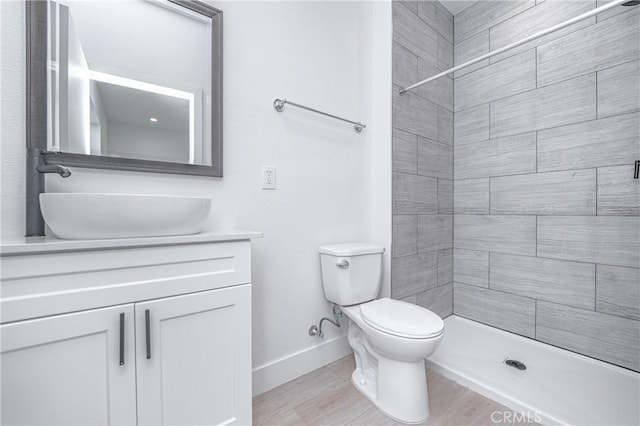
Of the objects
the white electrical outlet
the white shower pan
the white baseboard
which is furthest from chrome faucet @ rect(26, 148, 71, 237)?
the white shower pan

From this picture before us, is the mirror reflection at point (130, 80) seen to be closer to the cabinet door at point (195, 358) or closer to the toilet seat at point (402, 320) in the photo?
the cabinet door at point (195, 358)

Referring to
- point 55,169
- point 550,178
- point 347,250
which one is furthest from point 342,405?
point 550,178

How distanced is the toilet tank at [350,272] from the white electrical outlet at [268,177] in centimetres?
47

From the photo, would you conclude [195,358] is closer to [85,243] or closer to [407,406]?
[85,243]

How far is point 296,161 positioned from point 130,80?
0.81 metres

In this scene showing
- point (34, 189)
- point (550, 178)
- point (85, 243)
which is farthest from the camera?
point (550, 178)

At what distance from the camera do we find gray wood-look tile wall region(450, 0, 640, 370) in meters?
1.55

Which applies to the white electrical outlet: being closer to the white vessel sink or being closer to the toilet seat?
the white vessel sink

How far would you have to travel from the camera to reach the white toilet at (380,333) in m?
1.19

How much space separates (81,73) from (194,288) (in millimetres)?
900

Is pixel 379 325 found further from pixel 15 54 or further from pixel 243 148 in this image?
pixel 15 54

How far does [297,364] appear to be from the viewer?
1.55m

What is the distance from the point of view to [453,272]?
90.2 inches

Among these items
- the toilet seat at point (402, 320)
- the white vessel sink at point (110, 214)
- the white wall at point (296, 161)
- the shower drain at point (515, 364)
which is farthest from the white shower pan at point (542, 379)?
the white vessel sink at point (110, 214)
